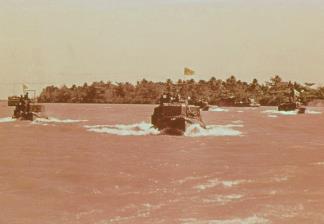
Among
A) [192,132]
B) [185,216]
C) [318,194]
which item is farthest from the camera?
[192,132]

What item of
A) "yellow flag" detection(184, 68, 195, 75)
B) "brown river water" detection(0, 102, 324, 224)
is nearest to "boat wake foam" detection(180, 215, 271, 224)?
"brown river water" detection(0, 102, 324, 224)

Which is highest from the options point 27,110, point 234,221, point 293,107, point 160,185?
point 27,110

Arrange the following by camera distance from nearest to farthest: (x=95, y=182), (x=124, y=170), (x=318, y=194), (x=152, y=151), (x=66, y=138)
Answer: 1. (x=318, y=194)
2. (x=95, y=182)
3. (x=124, y=170)
4. (x=152, y=151)
5. (x=66, y=138)

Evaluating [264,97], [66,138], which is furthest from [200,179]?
[264,97]

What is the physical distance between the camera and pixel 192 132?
1606 inches

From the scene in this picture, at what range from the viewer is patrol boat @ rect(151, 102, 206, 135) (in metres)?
38.8

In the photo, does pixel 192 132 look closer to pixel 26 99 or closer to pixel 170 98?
pixel 170 98

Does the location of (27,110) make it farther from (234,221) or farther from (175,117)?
(234,221)

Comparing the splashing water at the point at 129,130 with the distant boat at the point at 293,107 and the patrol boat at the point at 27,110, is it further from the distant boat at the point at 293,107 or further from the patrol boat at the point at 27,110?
the distant boat at the point at 293,107

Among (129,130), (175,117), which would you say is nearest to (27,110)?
(129,130)

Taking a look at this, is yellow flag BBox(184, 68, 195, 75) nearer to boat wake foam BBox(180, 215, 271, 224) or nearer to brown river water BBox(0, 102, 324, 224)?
brown river water BBox(0, 102, 324, 224)

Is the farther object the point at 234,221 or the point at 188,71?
the point at 188,71

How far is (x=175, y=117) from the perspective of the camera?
38938 millimetres

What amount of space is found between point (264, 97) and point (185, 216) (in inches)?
5392
